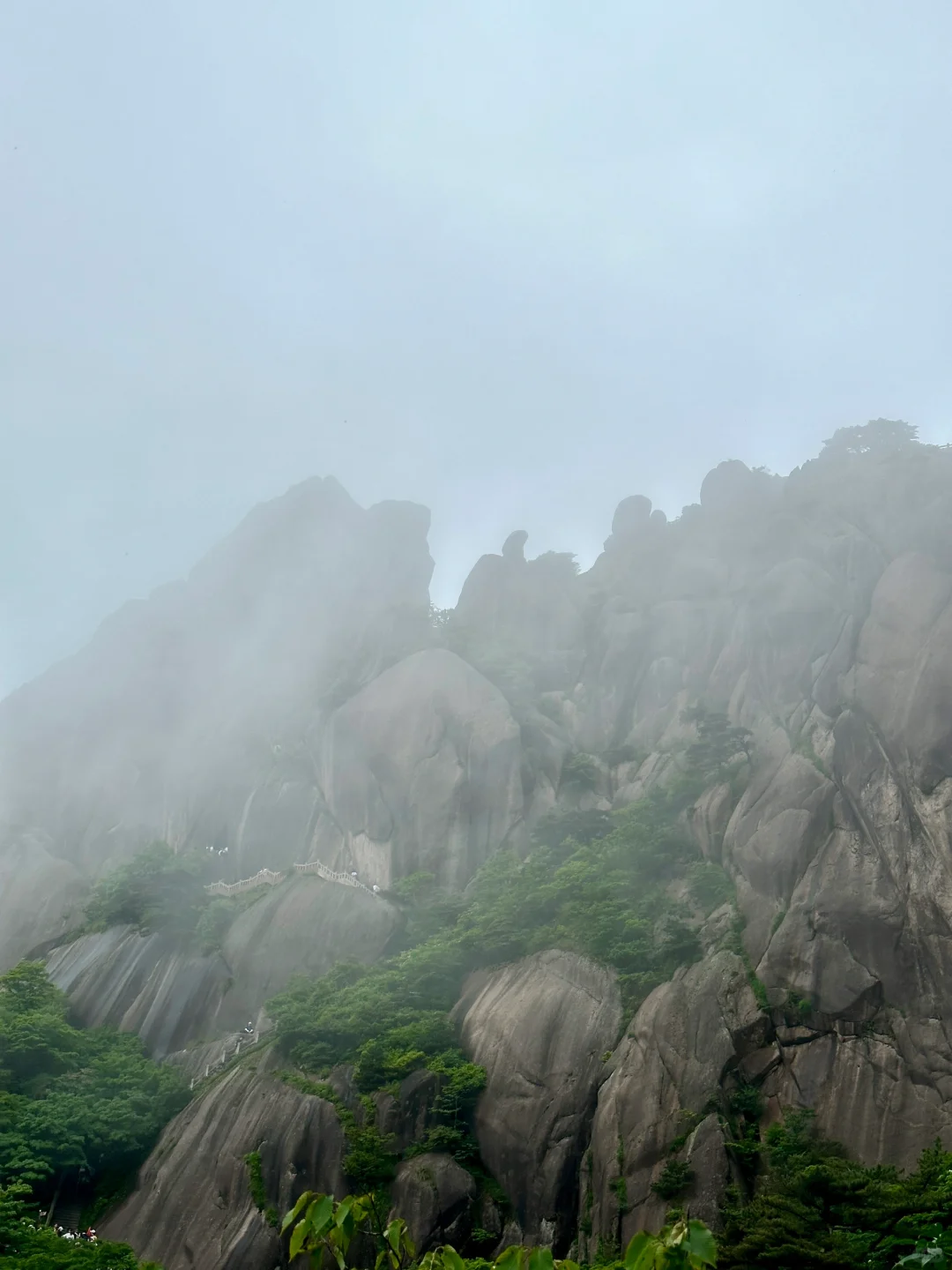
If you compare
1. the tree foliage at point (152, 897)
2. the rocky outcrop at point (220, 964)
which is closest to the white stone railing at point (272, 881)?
the rocky outcrop at point (220, 964)

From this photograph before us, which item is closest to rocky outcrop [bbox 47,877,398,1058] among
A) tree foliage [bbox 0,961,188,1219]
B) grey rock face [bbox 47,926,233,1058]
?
grey rock face [bbox 47,926,233,1058]

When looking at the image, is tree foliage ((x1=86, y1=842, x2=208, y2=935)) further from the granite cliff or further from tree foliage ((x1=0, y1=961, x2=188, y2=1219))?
tree foliage ((x1=0, y1=961, x2=188, y2=1219))

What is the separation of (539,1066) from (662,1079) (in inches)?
133

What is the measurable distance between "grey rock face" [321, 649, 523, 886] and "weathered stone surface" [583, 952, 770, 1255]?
1344cm

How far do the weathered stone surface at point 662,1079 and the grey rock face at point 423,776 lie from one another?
44.1ft

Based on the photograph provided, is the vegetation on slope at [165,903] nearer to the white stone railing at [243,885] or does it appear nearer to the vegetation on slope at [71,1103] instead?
the white stone railing at [243,885]

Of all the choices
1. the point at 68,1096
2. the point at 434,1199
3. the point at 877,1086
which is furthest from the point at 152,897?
the point at 877,1086

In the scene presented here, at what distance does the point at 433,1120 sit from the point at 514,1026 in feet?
10.6

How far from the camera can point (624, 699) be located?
4378cm

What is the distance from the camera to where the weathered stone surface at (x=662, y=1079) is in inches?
813

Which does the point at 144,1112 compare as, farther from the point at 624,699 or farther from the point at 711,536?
the point at 711,536

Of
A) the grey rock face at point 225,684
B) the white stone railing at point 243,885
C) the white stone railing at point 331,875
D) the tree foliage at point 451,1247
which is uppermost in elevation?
the grey rock face at point 225,684

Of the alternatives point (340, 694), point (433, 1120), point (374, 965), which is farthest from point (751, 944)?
point (340, 694)

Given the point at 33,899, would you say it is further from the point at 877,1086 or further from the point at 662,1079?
the point at 877,1086
